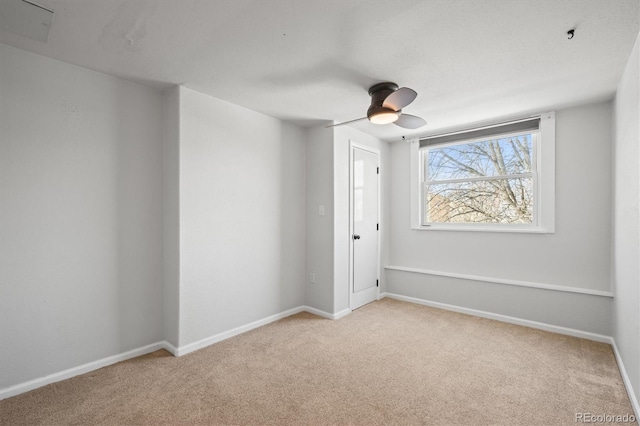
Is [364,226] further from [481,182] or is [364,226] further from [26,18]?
[26,18]

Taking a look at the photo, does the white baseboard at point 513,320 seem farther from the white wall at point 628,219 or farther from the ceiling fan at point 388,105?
the ceiling fan at point 388,105

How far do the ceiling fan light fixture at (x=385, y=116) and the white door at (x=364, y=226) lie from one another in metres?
1.31

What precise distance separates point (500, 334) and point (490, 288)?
645mm

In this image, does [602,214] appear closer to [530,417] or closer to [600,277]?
[600,277]

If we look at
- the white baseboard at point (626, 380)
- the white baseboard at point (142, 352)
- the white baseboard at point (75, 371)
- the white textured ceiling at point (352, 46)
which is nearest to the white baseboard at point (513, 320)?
the white baseboard at point (626, 380)

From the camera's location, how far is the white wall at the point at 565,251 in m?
3.06

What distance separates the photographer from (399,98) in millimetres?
2332

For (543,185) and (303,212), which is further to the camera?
(303,212)

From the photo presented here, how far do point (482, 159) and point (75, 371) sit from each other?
471 cm

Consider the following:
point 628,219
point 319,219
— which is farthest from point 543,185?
point 319,219

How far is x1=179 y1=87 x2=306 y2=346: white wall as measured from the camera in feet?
9.18

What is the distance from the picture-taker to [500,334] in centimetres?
318

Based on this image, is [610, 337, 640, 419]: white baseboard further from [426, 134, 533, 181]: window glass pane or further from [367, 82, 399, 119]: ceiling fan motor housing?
[367, 82, 399, 119]: ceiling fan motor housing

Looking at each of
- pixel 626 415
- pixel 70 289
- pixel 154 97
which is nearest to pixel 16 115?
pixel 154 97
